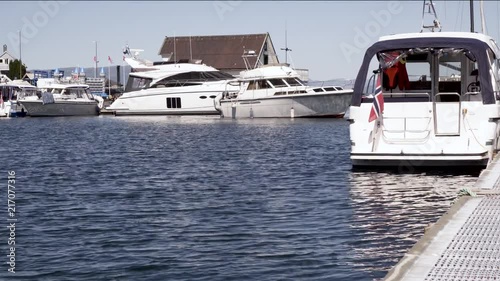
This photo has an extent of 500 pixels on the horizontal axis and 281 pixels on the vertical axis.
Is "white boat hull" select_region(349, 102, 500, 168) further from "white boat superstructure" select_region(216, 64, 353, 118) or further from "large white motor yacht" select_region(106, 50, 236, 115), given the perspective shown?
"large white motor yacht" select_region(106, 50, 236, 115)

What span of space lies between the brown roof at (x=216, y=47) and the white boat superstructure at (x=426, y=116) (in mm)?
80546

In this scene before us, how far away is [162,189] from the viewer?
2119 centimetres

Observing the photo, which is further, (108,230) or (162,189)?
(162,189)

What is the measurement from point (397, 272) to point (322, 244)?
4.44 meters

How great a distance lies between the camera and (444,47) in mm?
20688

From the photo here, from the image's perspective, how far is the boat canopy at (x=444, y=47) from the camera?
2044cm

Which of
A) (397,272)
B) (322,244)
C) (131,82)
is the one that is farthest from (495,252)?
(131,82)

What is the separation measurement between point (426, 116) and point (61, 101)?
199 feet

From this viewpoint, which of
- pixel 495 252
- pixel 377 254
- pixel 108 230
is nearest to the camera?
pixel 495 252

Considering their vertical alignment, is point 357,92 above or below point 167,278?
above

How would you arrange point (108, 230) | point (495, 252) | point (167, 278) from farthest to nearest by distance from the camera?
1. point (108, 230)
2. point (167, 278)
3. point (495, 252)

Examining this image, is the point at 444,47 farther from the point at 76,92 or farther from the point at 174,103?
the point at 76,92

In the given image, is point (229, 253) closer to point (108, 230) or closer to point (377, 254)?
point (377, 254)

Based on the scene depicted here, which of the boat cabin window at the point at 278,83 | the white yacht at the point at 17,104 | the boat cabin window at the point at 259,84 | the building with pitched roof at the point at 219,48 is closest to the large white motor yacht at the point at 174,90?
the boat cabin window at the point at 259,84
